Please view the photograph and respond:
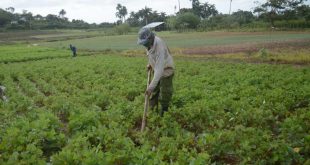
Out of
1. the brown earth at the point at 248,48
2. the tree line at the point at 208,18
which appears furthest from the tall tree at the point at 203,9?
the brown earth at the point at 248,48

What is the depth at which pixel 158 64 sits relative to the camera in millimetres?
6059

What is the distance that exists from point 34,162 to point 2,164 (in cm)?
41

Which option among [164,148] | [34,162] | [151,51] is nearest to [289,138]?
[164,148]

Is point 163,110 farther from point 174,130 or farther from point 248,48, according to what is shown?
point 248,48

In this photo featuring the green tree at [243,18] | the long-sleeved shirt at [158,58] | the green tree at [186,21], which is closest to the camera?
the long-sleeved shirt at [158,58]

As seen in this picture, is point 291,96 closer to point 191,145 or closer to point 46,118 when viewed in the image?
point 191,145

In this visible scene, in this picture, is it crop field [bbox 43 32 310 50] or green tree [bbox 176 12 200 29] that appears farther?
green tree [bbox 176 12 200 29]

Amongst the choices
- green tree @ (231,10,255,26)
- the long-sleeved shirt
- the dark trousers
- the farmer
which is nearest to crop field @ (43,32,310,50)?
green tree @ (231,10,255,26)

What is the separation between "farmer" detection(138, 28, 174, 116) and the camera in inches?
237

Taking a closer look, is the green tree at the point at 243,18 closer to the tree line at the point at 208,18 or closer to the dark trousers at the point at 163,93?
the tree line at the point at 208,18

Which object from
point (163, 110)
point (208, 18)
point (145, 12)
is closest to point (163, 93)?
point (163, 110)

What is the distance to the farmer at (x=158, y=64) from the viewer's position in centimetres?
602

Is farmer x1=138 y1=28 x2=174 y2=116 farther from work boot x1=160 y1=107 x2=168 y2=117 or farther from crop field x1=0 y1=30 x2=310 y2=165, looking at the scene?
crop field x1=0 y1=30 x2=310 y2=165

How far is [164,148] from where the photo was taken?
504cm
